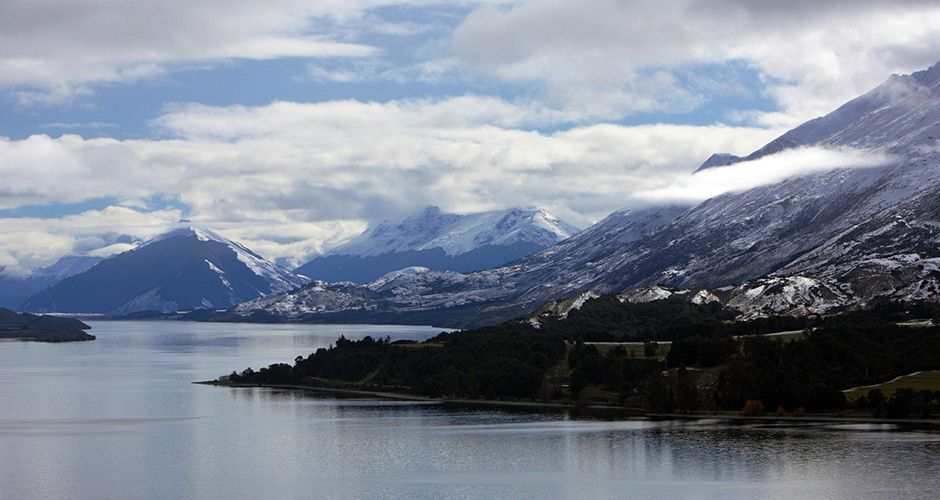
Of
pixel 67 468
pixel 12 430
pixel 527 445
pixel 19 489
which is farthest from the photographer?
pixel 12 430

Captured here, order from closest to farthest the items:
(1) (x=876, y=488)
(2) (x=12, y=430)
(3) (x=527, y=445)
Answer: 1. (1) (x=876, y=488)
2. (3) (x=527, y=445)
3. (2) (x=12, y=430)

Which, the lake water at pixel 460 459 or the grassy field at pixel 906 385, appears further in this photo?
the grassy field at pixel 906 385

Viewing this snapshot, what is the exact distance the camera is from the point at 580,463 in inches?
5359

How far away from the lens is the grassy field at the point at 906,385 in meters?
184

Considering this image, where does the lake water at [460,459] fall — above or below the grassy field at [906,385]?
below

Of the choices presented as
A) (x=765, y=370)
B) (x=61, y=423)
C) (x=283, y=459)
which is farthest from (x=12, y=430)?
(x=765, y=370)

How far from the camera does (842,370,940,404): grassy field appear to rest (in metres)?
184

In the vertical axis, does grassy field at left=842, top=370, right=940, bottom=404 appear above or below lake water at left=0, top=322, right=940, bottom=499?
above

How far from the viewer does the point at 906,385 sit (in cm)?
18625

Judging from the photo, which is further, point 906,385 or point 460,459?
point 906,385

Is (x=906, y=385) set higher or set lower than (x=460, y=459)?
higher

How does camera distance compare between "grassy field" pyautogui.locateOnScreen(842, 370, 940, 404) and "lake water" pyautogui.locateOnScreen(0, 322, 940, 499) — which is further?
A: "grassy field" pyautogui.locateOnScreen(842, 370, 940, 404)

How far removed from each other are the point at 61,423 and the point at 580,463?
92456 mm

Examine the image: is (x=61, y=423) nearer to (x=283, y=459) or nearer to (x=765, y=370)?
(x=283, y=459)
